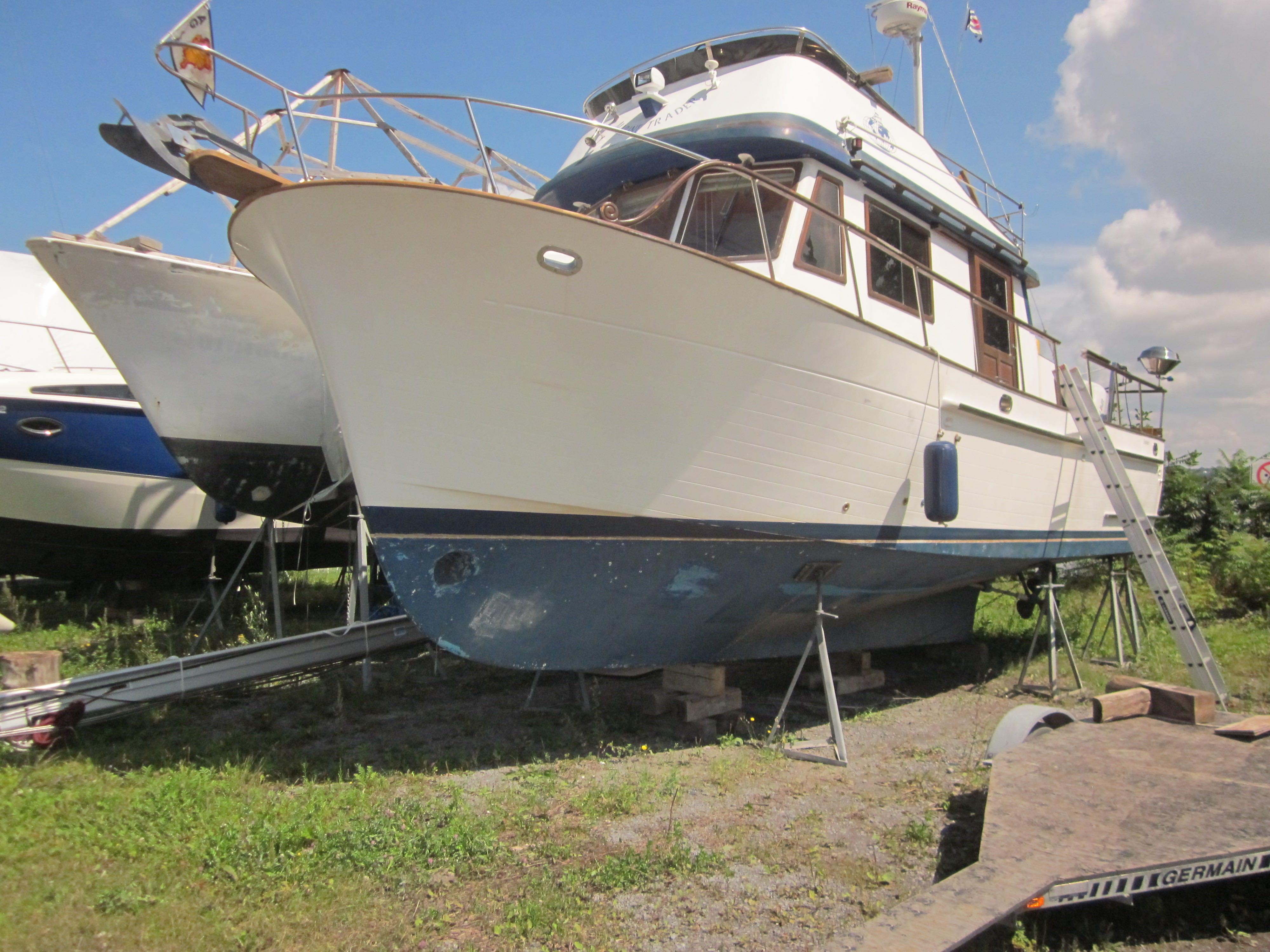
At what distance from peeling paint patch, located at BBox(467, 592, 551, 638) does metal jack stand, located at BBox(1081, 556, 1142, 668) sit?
6.01m

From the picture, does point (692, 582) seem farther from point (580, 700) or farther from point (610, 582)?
point (580, 700)

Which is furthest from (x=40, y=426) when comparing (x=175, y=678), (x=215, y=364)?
(x=175, y=678)

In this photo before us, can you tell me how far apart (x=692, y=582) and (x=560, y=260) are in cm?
195

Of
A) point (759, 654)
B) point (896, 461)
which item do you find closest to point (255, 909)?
point (759, 654)

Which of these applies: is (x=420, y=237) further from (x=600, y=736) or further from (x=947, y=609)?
(x=947, y=609)

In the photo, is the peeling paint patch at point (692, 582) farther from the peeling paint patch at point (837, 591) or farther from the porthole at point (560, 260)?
the porthole at point (560, 260)

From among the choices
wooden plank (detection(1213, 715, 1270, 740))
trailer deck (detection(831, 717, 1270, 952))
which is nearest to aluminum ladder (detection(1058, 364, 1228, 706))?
wooden plank (detection(1213, 715, 1270, 740))

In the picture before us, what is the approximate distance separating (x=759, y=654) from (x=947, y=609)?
2.54 m

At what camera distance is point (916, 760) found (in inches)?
201

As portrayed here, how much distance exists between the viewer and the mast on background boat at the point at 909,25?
8703 millimetres

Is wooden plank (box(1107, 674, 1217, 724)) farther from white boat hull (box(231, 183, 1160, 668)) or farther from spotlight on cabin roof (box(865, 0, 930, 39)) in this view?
spotlight on cabin roof (box(865, 0, 930, 39))

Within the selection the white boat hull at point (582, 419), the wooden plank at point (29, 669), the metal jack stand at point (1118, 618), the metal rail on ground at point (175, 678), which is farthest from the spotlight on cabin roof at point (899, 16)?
the wooden plank at point (29, 669)

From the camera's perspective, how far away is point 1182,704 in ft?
15.6

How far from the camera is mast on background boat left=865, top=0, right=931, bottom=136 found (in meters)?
8.70
